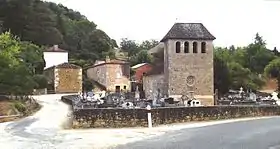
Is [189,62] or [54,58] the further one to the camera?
[54,58]

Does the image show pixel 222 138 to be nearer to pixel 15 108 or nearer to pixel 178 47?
pixel 15 108

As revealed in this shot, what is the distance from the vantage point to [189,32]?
58812 millimetres

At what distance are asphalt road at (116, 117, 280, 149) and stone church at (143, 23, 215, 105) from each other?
52.0 ft

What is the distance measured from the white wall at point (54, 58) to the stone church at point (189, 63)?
29.4m

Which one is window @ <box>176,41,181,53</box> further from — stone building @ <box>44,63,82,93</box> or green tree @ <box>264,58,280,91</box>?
green tree @ <box>264,58,280,91</box>

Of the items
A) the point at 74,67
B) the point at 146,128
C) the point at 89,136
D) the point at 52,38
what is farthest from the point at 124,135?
the point at 52,38

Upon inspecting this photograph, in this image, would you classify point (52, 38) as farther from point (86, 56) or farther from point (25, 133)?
point (25, 133)

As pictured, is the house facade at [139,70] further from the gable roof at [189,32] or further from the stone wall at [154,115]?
the stone wall at [154,115]

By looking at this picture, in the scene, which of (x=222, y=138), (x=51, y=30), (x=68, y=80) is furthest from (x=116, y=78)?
(x=222, y=138)

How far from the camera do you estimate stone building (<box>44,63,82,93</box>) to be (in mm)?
74188

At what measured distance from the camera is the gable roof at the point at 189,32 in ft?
191

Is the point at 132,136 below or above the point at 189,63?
below

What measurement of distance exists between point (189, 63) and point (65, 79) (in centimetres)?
2256

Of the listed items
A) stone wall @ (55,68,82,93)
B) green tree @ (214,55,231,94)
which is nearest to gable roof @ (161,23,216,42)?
green tree @ (214,55,231,94)
